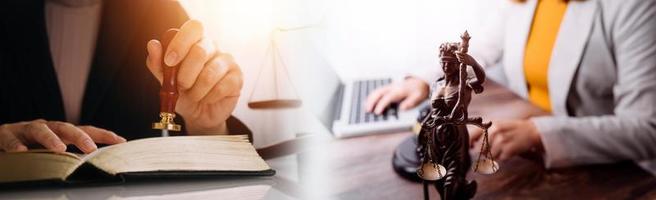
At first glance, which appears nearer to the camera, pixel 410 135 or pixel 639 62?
pixel 639 62

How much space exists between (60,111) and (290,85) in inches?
18.1

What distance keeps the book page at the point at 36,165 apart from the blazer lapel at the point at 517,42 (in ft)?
2.91

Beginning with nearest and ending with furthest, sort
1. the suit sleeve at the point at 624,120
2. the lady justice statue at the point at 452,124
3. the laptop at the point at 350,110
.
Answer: the lady justice statue at the point at 452,124 → the suit sleeve at the point at 624,120 → the laptop at the point at 350,110

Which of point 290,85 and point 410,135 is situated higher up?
point 290,85

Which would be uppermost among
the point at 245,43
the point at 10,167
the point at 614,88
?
the point at 245,43

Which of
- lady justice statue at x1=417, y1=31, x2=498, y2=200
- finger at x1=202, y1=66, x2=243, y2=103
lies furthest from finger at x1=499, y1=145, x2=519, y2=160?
finger at x1=202, y1=66, x2=243, y2=103

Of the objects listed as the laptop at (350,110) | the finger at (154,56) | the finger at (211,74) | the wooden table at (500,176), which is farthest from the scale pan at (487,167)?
the finger at (154,56)

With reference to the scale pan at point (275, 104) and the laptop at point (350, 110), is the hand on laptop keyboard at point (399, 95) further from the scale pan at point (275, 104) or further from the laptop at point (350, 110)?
the scale pan at point (275, 104)

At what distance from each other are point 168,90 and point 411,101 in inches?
19.7

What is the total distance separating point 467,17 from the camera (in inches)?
48.1

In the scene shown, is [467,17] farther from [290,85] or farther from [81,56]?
[81,56]

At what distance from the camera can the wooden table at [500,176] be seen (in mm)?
1164

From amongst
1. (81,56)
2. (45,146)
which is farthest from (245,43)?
(45,146)

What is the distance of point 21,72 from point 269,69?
0.49 meters
